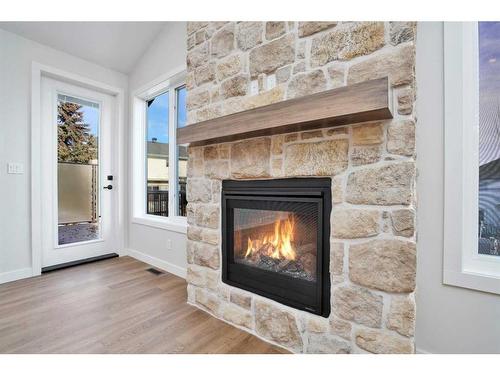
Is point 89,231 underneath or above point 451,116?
underneath

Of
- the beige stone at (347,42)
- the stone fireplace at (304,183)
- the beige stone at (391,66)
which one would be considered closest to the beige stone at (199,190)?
the stone fireplace at (304,183)

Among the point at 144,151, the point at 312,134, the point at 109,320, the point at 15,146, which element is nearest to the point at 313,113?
the point at 312,134

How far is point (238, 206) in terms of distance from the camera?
1.73 m

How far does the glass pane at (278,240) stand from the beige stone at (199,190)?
274 mm

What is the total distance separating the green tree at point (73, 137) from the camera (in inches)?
115

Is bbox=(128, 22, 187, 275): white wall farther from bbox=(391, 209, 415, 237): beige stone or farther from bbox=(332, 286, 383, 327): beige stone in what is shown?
bbox=(391, 209, 415, 237): beige stone

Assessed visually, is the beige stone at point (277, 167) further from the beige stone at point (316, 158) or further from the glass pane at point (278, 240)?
the glass pane at point (278, 240)

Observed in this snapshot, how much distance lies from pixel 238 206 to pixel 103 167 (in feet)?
7.97

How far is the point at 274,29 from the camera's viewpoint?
150 centimetres

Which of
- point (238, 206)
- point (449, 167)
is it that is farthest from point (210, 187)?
point (449, 167)

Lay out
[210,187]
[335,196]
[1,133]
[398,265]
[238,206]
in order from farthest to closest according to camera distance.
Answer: [1,133]
[210,187]
[238,206]
[335,196]
[398,265]

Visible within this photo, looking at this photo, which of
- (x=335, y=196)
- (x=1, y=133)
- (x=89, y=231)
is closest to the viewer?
(x=335, y=196)
